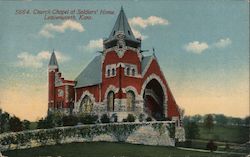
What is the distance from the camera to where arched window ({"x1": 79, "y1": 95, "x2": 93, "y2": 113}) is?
460 inches

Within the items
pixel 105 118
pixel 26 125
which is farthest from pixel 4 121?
pixel 105 118

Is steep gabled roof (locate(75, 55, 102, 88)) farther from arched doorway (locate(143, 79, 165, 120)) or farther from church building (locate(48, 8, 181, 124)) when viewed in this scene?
arched doorway (locate(143, 79, 165, 120))

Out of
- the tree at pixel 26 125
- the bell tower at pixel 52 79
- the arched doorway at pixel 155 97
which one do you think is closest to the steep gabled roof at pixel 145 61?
the arched doorway at pixel 155 97

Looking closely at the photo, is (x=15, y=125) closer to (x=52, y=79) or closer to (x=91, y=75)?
(x=52, y=79)

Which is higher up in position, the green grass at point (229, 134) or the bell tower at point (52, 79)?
the bell tower at point (52, 79)

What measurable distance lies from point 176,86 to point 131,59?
1574 millimetres

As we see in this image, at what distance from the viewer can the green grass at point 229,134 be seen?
10906 mm

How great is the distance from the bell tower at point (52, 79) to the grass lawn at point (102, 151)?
1.35 metres

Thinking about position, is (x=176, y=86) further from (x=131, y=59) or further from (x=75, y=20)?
(x=75, y=20)

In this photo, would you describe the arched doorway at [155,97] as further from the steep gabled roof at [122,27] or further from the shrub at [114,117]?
the steep gabled roof at [122,27]

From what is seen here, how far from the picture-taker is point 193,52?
10492mm

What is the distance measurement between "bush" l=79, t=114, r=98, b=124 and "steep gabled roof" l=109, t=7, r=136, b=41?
205 cm

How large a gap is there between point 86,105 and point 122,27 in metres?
2.47

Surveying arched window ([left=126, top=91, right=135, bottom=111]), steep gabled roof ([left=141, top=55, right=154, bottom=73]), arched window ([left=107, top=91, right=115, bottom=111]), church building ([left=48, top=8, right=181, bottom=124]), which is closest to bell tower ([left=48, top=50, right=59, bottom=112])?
church building ([left=48, top=8, right=181, bottom=124])
